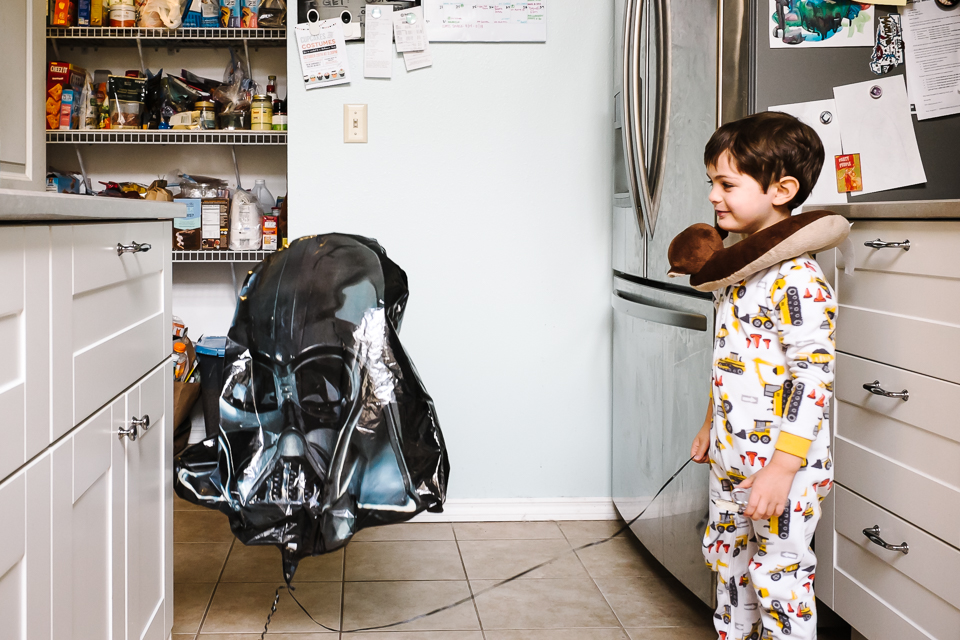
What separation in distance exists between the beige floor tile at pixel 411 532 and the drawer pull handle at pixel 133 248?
1191 mm

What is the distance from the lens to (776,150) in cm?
120

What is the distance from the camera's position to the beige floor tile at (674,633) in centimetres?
168

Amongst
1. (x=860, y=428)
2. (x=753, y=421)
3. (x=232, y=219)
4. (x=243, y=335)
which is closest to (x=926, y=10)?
(x=860, y=428)

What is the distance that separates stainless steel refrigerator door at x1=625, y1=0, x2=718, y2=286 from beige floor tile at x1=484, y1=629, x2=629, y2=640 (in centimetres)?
77

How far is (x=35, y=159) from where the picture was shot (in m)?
2.49

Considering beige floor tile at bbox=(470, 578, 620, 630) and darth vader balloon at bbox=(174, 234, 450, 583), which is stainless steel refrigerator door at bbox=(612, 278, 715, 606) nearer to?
beige floor tile at bbox=(470, 578, 620, 630)

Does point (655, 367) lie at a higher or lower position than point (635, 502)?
higher

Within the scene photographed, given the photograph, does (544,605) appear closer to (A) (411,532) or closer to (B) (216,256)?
(A) (411,532)

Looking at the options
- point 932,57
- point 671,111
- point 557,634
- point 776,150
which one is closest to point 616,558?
point 557,634

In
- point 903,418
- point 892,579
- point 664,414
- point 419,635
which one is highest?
point 903,418

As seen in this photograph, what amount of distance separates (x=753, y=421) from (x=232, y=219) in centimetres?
205

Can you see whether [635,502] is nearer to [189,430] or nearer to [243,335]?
[243,335]

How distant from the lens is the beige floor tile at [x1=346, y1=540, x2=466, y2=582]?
199 centimetres

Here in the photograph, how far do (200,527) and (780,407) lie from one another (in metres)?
1.76
